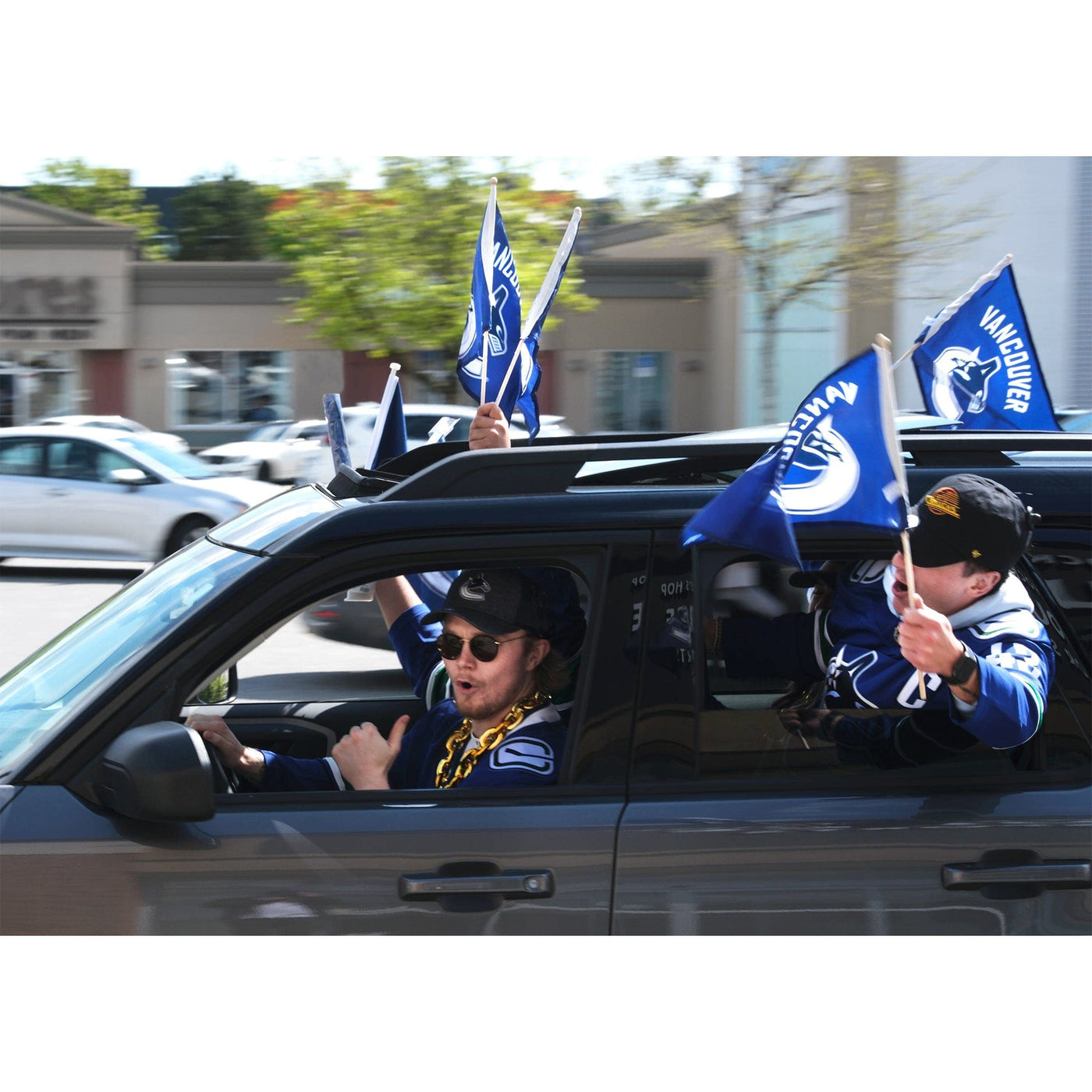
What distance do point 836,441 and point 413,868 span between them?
101 centimetres

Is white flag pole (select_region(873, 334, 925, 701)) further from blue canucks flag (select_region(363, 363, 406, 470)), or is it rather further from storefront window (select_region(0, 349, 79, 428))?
storefront window (select_region(0, 349, 79, 428))

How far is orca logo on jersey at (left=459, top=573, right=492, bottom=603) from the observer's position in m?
2.78

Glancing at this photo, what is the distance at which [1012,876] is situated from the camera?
2.41 m

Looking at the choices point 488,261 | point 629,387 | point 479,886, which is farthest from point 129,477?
point 629,387

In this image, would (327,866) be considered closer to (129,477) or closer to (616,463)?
(616,463)

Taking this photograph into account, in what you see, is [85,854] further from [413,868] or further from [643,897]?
[643,897]

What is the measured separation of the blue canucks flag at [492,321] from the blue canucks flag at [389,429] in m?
0.22

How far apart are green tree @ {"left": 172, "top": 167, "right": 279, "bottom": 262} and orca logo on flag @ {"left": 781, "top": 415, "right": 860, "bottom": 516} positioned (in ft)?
187

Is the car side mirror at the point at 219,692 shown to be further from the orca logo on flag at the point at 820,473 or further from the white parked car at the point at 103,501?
the white parked car at the point at 103,501

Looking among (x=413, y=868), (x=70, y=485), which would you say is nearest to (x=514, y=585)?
(x=413, y=868)

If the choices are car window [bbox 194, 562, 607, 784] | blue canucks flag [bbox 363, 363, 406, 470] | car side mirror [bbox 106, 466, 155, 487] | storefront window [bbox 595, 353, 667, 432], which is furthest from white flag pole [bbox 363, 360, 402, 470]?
storefront window [bbox 595, 353, 667, 432]

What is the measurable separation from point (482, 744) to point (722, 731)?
0.49 m

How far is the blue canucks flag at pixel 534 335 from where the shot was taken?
415 centimetres

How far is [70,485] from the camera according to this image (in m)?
14.2
